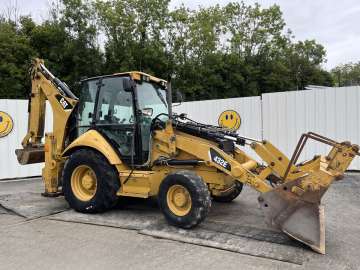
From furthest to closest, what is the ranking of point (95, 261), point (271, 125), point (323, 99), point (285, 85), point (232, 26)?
point (232, 26) < point (285, 85) < point (271, 125) < point (323, 99) < point (95, 261)

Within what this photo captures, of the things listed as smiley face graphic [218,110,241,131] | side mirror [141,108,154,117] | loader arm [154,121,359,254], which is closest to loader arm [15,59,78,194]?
side mirror [141,108,154,117]

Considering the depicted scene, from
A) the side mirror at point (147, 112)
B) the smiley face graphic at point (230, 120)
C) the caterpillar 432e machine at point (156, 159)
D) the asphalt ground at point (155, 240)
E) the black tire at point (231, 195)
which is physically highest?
the smiley face graphic at point (230, 120)

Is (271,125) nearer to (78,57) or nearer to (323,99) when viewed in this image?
(323,99)

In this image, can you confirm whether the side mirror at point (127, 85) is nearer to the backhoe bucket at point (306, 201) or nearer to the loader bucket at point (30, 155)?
the backhoe bucket at point (306, 201)

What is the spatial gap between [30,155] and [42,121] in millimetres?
741

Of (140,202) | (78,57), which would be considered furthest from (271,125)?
(78,57)

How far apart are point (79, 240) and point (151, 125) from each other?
2.18 m

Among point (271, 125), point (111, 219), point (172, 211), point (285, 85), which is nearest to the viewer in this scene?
point (172, 211)

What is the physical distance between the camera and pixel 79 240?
5.23 meters

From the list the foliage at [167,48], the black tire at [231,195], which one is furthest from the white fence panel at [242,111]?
the foliage at [167,48]

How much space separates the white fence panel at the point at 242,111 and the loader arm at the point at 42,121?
219 inches

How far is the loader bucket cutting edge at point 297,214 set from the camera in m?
4.74

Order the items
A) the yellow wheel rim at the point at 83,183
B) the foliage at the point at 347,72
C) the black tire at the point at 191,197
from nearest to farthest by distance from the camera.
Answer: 1. the black tire at the point at 191,197
2. the yellow wheel rim at the point at 83,183
3. the foliage at the point at 347,72

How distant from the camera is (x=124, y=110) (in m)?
6.59
